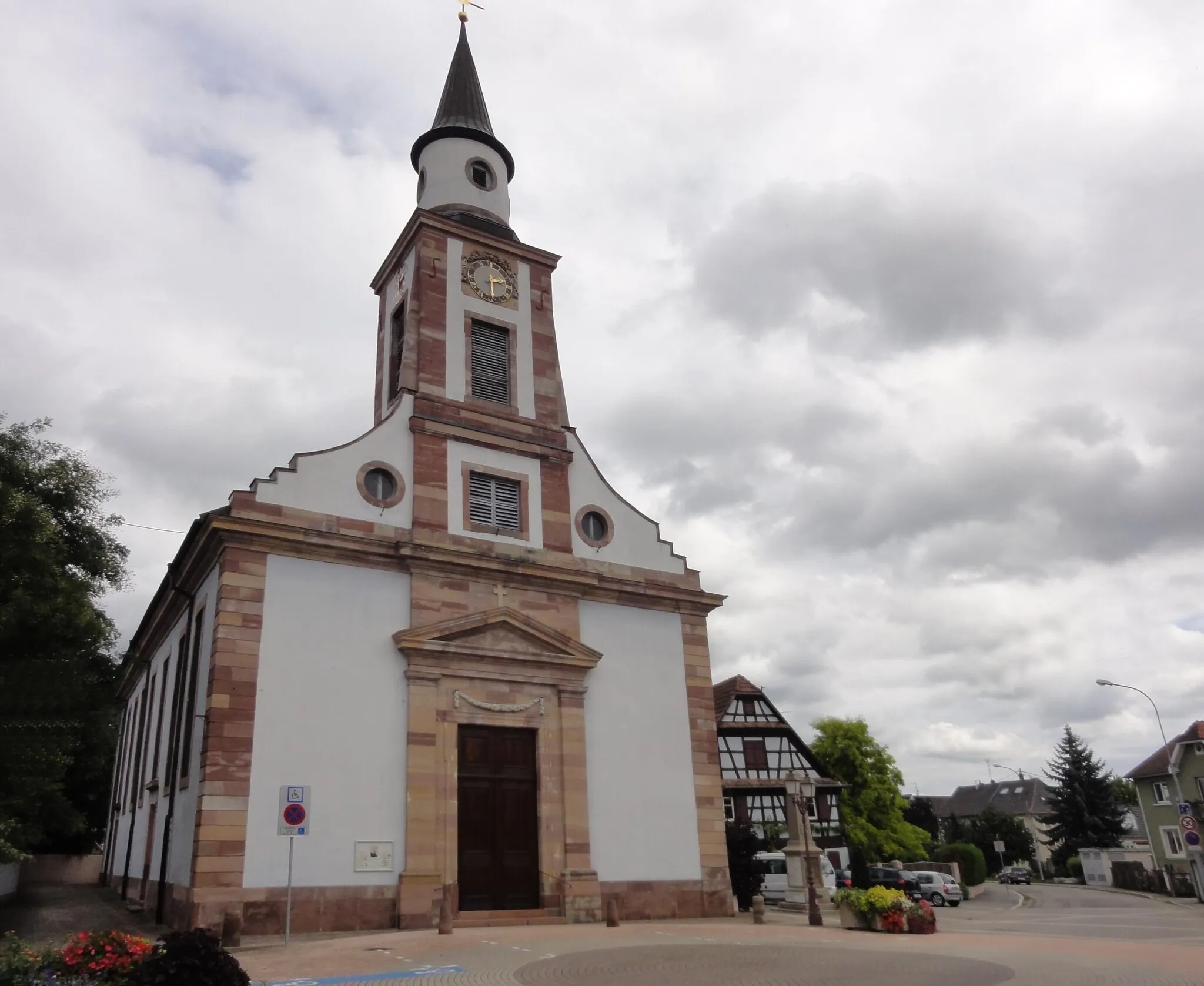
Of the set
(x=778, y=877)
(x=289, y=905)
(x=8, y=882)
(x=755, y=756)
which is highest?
(x=755, y=756)

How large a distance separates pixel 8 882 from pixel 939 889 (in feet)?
106

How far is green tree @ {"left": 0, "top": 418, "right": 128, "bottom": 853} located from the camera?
15.1 m

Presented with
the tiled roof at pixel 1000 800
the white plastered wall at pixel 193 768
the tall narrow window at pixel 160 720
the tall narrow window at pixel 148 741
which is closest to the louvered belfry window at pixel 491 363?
the white plastered wall at pixel 193 768

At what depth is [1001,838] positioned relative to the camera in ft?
237

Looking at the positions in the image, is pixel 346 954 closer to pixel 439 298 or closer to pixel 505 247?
pixel 439 298

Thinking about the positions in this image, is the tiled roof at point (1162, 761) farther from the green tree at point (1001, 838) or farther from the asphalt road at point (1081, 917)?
the green tree at point (1001, 838)

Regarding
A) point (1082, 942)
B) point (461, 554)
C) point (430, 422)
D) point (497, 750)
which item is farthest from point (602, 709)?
point (1082, 942)

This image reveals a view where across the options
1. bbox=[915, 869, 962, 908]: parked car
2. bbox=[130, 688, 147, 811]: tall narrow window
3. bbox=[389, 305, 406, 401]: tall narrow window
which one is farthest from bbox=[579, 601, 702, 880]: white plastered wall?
bbox=[915, 869, 962, 908]: parked car

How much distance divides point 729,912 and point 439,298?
1539 centimetres

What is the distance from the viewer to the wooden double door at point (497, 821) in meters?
18.0

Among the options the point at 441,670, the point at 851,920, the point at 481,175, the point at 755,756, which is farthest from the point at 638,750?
the point at 755,756

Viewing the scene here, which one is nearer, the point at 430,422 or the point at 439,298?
the point at 430,422

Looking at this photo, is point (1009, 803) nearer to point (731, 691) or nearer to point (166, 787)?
point (731, 691)

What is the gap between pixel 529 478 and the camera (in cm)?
2175
